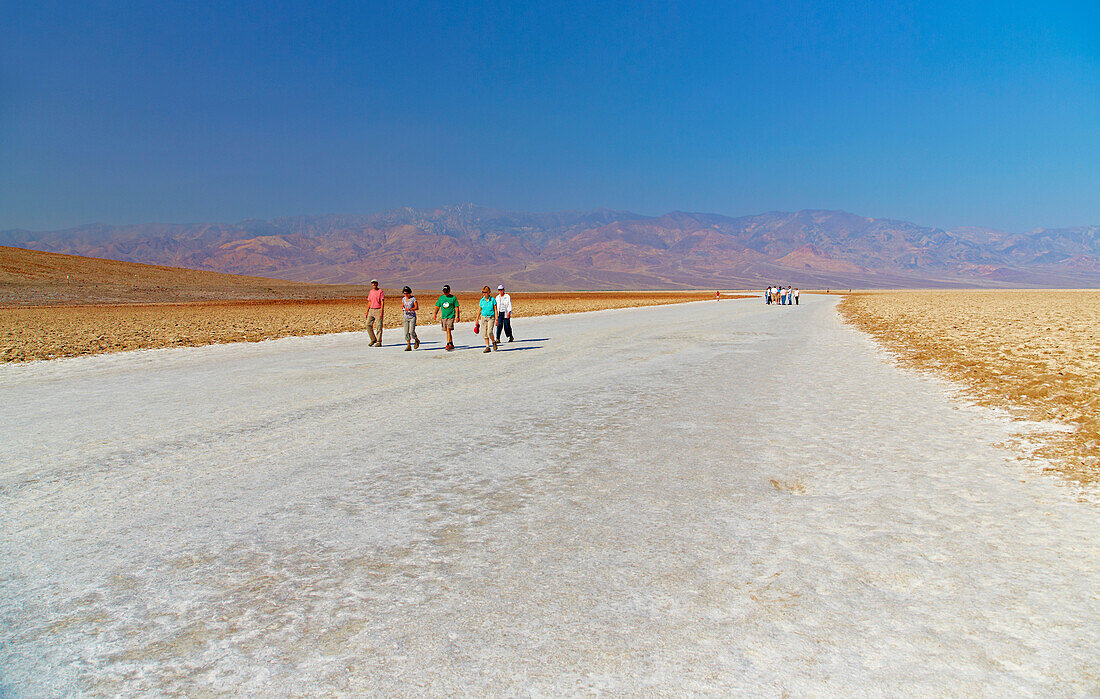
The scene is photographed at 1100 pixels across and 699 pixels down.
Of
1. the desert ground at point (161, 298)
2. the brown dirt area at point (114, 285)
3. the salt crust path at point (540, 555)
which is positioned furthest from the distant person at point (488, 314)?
the brown dirt area at point (114, 285)

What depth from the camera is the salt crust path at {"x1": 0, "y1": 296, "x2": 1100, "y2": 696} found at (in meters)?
3.11

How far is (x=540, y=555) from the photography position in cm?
427

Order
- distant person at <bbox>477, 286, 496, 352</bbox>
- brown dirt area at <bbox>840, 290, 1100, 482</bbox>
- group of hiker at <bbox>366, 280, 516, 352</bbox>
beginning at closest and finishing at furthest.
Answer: brown dirt area at <bbox>840, 290, 1100, 482</bbox> < distant person at <bbox>477, 286, 496, 352</bbox> < group of hiker at <bbox>366, 280, 516, 352</bbox>

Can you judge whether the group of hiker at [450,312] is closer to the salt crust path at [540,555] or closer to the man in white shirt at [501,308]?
the man in white shirt at [501,308]

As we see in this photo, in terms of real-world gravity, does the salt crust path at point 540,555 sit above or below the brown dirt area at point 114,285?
below

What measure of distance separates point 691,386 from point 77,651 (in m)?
9.51

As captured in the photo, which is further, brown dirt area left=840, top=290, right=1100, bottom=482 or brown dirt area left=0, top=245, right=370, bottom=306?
→ brown dirt area left=0, top=245, right=370, bottom=306

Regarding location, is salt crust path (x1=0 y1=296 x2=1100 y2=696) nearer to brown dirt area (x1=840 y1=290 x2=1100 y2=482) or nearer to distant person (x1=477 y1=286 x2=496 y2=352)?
brown dirt area (x1=840 y1=290 x2=1100 y2=482)

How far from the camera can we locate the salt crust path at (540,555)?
10.2 ft

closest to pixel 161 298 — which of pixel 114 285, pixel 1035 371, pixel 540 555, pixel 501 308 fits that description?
pixel 114 285

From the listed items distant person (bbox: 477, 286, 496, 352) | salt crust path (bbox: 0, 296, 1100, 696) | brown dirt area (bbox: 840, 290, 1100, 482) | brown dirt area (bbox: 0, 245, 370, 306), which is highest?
brown dirt area (bbox: 0, 245, 370, 306)

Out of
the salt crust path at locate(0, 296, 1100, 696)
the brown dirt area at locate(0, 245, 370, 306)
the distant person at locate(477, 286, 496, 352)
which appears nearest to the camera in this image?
the salt crust path at locate(0, 296, 1100, 696)

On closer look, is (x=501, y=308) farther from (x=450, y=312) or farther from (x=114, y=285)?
(x=114, y=285)

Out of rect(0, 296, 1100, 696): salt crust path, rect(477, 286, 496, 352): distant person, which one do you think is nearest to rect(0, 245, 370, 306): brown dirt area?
rect(477, 286, 496, 352): distant person
